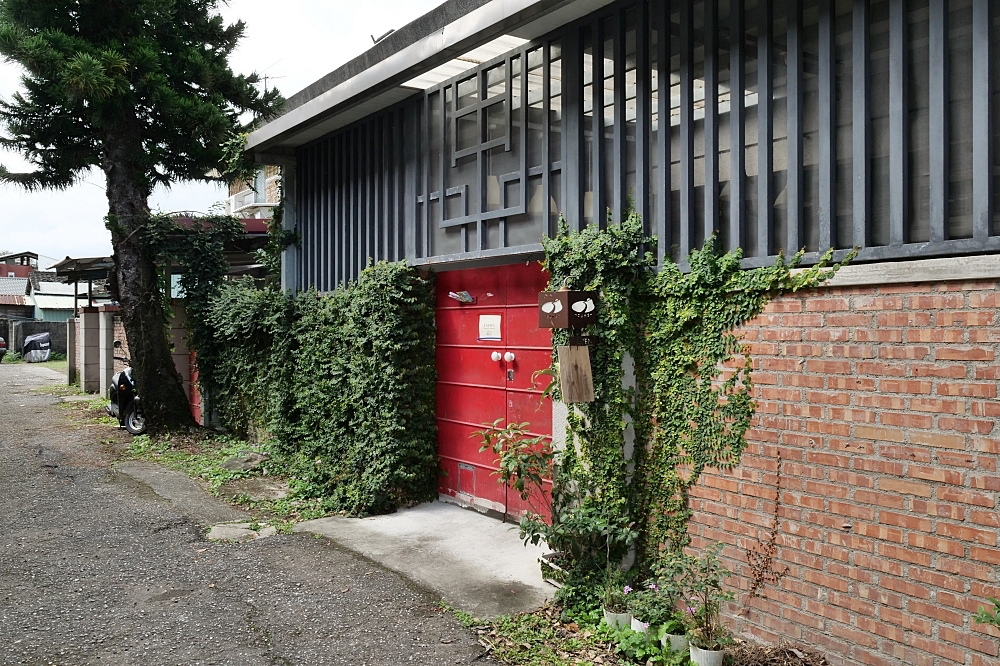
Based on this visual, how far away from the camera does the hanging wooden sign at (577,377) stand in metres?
5.11

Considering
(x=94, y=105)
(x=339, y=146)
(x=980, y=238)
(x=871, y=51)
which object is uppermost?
(x=94, y=105)

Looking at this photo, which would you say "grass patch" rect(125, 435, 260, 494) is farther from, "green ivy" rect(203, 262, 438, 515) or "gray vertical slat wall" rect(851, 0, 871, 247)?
"gray vertical slat wall" rect(851, 0, 871, 247)

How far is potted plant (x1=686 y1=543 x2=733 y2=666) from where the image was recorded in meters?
4.23

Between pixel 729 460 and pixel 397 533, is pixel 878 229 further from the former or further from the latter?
pixel 397 533

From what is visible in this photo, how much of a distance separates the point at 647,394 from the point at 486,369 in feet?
8.71

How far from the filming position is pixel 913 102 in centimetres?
393

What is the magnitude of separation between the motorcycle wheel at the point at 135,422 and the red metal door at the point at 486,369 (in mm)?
6365

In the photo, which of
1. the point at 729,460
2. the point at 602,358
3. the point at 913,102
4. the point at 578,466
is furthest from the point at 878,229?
the point at 578,466

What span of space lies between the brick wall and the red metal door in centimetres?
263

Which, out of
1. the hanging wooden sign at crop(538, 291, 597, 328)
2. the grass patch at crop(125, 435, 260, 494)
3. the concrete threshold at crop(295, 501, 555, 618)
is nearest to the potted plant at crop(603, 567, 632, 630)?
Result: the concrete threshold at crop(295, 501, 555, 618)

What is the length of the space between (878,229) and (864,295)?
15.6 inches

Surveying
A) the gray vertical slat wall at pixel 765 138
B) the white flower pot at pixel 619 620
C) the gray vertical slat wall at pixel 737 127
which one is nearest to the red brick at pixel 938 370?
the gray vertical slat wall at pixel 765 138

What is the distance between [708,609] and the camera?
4395 mm

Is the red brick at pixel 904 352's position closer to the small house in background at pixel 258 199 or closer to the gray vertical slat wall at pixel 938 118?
the gray vertical slat wall at pixel 938 118
